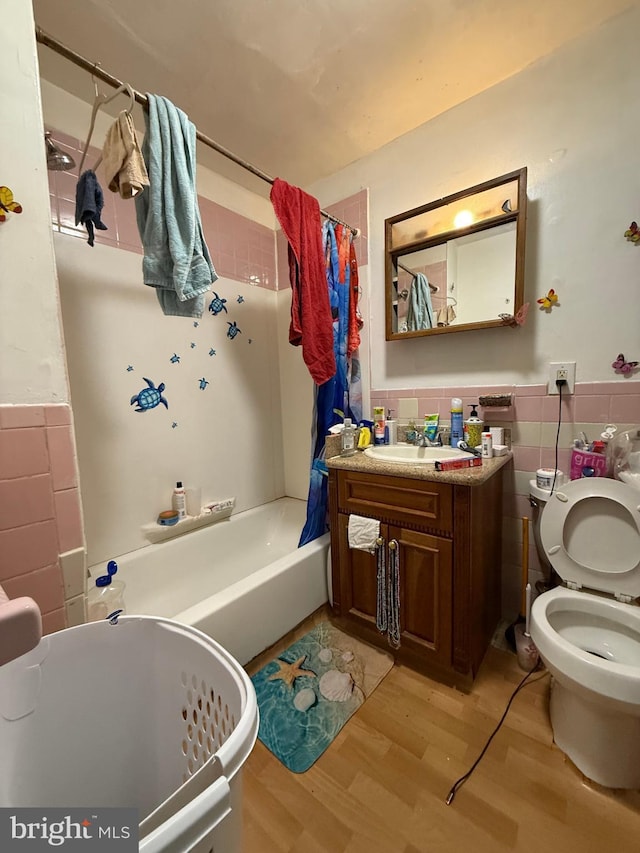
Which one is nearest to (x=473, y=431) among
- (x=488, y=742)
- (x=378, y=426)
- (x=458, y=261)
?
(x=378, y=426)

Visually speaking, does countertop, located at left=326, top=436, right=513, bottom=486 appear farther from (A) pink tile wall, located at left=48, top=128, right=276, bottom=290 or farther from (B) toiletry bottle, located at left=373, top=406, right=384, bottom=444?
(A) pink tile wall, located at left=48, top=128, right=276, bottom=290

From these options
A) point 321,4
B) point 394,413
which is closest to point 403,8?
point 321,4

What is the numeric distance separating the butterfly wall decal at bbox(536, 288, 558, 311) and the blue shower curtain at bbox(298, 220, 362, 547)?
867 millimetres

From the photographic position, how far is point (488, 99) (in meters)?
1.40

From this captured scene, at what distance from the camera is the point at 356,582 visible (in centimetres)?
146

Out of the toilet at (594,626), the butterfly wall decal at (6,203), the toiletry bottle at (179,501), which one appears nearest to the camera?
the butterfly wall decal at (6,203)

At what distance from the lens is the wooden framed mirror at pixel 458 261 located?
1358 millimetres

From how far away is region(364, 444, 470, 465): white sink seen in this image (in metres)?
1.45

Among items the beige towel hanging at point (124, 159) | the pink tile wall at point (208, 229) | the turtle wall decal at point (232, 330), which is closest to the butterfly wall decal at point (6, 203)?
the beige towel hanging at point (124, 159)

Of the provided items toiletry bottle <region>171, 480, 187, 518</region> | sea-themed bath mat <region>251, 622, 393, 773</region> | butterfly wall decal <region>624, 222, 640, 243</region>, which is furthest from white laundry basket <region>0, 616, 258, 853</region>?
butterfly wall decal <region>624, 222, 640, 243</region>

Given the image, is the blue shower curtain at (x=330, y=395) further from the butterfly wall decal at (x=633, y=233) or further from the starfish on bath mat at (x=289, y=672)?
the butterfly wall decal at (x=633, y=233)

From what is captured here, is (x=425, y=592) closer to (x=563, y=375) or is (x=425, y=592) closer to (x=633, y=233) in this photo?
(x=563, y=375)

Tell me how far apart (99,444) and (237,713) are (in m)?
1.41

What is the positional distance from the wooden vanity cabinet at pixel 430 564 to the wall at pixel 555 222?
0.36m
